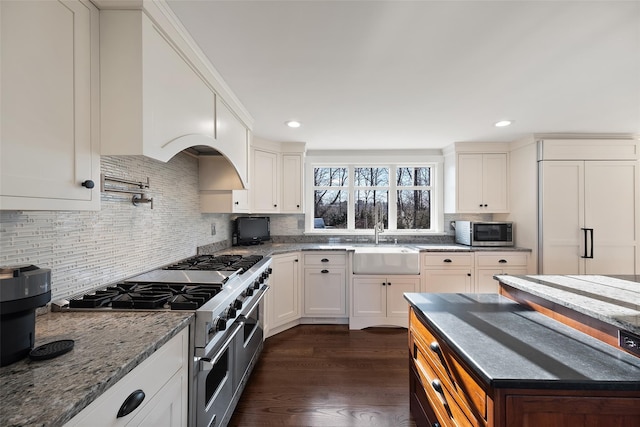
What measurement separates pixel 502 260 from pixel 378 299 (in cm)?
157

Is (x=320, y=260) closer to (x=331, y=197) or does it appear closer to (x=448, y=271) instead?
(x=331, y=197)

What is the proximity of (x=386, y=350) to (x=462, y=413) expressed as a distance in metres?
1.69

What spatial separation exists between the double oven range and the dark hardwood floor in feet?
0.75

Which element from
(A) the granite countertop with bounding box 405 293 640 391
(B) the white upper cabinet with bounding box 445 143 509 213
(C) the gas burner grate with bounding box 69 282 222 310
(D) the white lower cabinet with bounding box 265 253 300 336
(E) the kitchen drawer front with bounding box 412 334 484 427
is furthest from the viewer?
(B) the white upper cabinet with bounding box 445 143 509 213

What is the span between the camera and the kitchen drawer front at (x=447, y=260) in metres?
3.16

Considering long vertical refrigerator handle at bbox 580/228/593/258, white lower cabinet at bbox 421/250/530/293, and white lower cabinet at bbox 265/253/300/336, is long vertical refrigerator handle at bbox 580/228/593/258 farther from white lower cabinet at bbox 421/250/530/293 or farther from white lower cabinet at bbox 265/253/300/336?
white lower cabinet at bbox 265/253/300/336

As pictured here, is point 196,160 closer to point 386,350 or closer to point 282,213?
point 282,213

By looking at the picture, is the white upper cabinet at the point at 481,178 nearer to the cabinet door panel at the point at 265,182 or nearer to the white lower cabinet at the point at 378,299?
the white lower cabinet at the point at 378,299

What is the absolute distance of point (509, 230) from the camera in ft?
11.0


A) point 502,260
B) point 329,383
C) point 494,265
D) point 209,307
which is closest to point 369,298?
point 329,383

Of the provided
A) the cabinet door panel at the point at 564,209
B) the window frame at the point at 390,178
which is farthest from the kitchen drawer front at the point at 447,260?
the cabinet door panel at the point at 564,209

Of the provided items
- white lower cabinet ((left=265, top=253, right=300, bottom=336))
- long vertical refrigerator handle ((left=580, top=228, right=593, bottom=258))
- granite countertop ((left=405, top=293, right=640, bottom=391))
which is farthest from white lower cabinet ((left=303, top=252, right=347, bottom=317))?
long vertical refrigerator handle ((left=580, top=228, right=593, bottom=258))

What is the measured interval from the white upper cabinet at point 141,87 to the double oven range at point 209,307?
0.66m

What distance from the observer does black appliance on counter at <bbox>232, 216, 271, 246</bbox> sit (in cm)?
331
